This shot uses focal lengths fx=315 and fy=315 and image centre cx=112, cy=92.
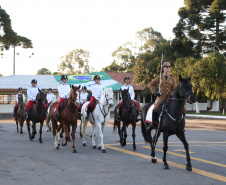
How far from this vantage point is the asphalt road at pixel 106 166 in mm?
6961

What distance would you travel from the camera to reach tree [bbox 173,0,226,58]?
43.3 m

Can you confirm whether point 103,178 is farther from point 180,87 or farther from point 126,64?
point 126,64

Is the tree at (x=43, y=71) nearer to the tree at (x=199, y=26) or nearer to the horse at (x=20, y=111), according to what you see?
the tree at (x=199, y=26)

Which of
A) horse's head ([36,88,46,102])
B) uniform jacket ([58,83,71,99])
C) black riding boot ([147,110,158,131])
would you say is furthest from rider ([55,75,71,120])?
black riding boot ([147,110,158,131])

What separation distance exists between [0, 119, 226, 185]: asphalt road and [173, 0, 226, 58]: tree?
113 feet

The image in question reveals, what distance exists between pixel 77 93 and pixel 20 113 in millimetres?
8290

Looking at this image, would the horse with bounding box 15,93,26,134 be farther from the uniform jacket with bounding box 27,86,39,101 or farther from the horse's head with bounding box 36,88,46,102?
the horse's head with bounding box 36,88,46,102

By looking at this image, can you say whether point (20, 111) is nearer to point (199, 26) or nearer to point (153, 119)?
point (153, 119)

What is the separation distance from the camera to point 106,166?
850 cm

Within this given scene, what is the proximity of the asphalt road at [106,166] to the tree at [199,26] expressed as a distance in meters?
34.5

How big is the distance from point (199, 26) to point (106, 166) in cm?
4004

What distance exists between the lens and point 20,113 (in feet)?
61.0

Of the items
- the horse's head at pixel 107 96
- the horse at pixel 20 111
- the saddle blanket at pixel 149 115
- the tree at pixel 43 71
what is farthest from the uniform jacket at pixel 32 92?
the tree at pixel 43 71

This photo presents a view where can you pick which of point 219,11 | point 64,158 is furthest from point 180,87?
point 219,11
